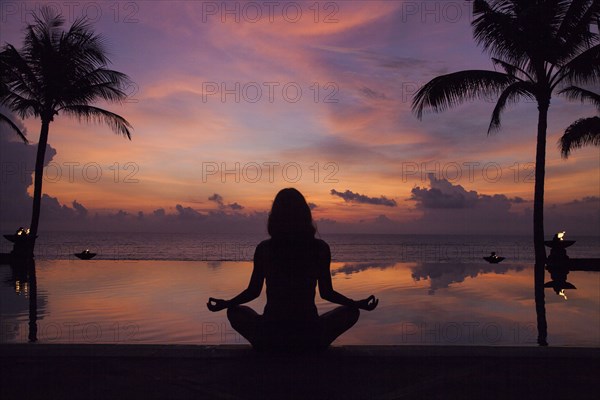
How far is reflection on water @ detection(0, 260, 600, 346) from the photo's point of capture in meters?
7.01

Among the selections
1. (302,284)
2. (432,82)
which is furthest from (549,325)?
(432,82)

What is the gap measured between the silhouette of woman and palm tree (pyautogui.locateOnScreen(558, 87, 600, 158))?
54.3 ft

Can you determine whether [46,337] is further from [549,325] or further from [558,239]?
[558,239]

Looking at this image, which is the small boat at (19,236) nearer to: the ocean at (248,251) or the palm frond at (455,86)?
the ocean at (248,251)

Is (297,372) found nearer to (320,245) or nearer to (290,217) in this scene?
(320,245)

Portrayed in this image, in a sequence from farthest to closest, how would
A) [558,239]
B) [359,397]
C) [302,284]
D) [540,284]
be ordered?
[558,239] → [540,284] → [302,284] → [359,397]

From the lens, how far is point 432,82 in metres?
15.6

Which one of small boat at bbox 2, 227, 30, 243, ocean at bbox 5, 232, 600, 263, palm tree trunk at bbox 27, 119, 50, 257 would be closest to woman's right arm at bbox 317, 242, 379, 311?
palm tree trunk at bbox 27, 119, 50, 257

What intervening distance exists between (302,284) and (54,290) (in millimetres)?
9369

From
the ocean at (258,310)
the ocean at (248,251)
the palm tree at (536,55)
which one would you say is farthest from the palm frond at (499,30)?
the ocean at (248,251)

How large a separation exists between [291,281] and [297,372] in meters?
0.73

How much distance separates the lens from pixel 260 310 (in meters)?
9.62

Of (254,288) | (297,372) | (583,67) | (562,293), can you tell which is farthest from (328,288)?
(583,67)

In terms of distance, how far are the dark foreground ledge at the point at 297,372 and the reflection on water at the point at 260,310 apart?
88.4 inches
